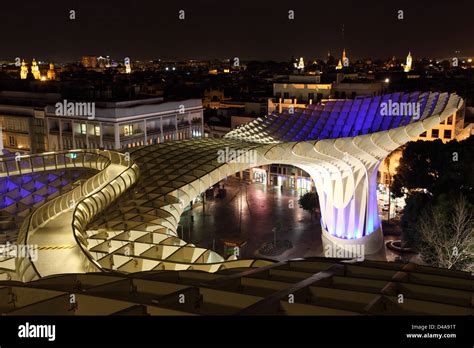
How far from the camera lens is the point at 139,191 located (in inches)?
779

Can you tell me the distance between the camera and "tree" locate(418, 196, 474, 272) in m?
20.9

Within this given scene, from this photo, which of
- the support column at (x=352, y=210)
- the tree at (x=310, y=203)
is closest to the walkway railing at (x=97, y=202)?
the support column at (x=352, y=210)

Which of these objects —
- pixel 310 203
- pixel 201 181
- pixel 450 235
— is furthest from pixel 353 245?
pixel 201 181

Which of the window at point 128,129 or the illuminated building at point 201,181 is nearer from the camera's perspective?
the illuminated building at point 201,181

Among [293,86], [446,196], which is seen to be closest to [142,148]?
[446,196]

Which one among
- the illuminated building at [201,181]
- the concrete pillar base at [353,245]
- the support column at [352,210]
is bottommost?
the concrete pillar base at [353,245]

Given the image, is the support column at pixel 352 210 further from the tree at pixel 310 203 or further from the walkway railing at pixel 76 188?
the walkway railing at pixel 76 188

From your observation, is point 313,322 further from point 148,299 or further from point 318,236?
point 318,236

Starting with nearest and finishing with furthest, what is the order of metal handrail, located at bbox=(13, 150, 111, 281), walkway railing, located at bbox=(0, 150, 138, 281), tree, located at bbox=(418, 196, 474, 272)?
1. metal handrail, located at bbox=(13, 150, 111, 281)
2. walkway railing, located at bbox=(0, 150, 138, 281)
3. tree, located at bbox=(418, 196, 474, 272)

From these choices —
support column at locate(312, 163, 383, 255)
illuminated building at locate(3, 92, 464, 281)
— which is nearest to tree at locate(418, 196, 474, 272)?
illuminated building at locate(3, 92, 464, 281)

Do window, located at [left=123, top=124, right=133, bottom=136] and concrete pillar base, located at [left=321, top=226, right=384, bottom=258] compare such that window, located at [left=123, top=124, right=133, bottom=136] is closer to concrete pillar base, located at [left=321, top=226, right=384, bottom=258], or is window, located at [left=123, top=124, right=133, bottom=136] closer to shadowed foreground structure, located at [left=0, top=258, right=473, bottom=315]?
concrete pillar base, located at [left=321, top=226, right=384, bottom=258]

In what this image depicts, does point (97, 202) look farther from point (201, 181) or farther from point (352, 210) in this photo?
point (352, 210)

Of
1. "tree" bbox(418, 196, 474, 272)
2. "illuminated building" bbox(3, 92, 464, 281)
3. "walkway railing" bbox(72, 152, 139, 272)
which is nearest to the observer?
"walkway railing" bbox(72, 152, 139, 272)

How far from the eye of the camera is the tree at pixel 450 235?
2092 centimetres
